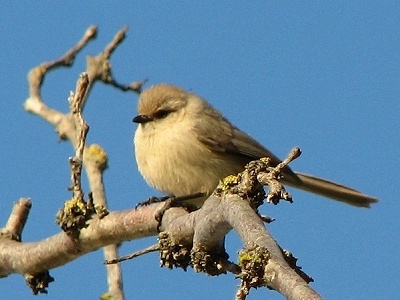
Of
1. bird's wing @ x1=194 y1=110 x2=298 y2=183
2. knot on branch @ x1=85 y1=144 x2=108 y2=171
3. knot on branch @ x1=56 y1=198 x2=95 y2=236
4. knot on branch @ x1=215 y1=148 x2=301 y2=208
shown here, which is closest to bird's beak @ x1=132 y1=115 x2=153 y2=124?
bird's wing @ x1=194 y1=110 x2=298 y2=183

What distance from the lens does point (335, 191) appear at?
23.6 feet

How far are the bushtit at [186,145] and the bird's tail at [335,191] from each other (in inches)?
8.2

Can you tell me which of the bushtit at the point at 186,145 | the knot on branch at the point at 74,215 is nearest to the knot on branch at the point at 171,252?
the knot on branch at the point at 74,215

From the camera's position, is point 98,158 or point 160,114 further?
point 160,114

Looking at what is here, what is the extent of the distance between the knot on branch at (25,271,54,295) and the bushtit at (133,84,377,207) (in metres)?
1.29

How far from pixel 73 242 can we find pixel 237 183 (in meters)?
1.43

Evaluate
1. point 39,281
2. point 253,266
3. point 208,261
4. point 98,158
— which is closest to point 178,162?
point 98,158

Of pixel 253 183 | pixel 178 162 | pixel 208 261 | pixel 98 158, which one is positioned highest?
pixel 178 162

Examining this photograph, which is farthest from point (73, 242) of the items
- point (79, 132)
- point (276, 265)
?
point (276, 265)

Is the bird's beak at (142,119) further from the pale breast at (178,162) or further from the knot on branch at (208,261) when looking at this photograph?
the knot on branch at (208,261)

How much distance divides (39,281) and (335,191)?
3022 millimetres

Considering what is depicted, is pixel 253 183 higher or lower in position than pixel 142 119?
lower

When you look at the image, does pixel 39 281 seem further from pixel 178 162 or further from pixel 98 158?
pixel 178 162

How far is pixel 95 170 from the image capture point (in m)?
5.34
